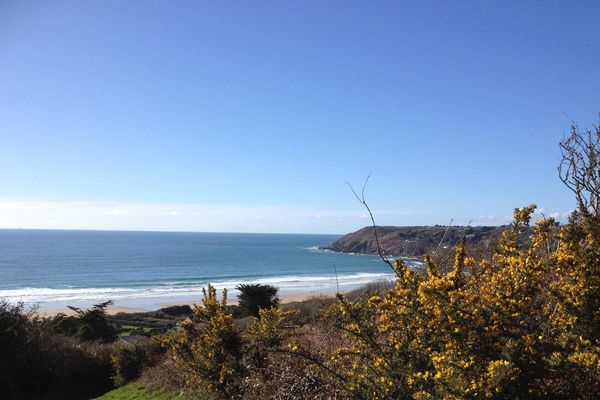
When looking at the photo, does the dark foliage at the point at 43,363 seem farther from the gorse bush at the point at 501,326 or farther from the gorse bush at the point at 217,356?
A: the gorse bush at the point at 501,326

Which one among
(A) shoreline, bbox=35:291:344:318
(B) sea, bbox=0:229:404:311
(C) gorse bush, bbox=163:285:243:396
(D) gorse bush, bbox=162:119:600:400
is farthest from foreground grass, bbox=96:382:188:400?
(A) shoreline, bbox=35:291:344:318

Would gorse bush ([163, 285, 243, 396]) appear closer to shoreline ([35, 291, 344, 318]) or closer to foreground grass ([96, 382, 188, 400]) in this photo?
foreground grass ([96, 382, 188, 400])

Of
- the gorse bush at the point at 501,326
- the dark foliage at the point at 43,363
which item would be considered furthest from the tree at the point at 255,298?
the gorse bush at the point at 501,326

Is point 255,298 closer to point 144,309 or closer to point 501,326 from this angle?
point 501,326

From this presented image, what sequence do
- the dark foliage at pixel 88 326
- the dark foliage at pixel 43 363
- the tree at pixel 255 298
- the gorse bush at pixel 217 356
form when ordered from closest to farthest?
the gorse bush at pixel 217 356
the dark foliage at pixel 43 363
the dark foliage at pixel 88 326
the tree at pixel 255 298

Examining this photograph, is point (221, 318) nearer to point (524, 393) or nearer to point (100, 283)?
point (524, 393)

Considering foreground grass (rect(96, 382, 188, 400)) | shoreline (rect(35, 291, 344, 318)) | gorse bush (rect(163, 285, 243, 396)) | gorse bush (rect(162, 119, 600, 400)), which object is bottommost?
shoreline (rect(35, 291, 344, 318))

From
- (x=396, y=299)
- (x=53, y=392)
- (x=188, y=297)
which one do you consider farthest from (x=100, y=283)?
(x=396, y=299)

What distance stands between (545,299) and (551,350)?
3.74ft

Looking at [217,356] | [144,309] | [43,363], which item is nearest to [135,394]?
[43,363]

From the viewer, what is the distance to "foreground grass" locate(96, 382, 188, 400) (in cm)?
1275

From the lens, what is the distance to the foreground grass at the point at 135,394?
41.8ft

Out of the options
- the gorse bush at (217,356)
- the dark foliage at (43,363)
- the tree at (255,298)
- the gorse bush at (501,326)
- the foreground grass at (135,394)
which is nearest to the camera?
the gorse bush at (501,326)

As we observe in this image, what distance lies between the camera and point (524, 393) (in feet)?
13.6
